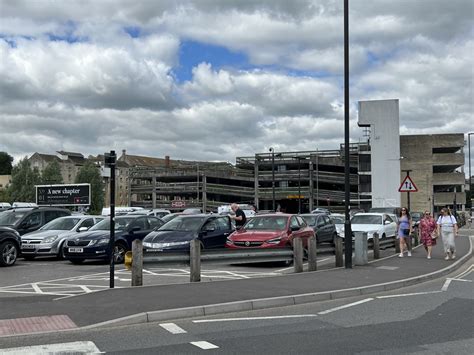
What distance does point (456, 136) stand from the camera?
312 feet

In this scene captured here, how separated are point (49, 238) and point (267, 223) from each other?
7146 millimetres

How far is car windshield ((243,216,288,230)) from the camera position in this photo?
17.2 metres

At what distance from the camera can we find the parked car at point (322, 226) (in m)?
20.8

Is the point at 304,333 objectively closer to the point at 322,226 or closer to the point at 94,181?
the point at 322,226

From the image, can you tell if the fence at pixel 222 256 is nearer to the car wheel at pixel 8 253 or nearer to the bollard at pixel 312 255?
the bollard at pixel 312 255

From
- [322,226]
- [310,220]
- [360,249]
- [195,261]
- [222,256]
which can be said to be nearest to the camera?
[195,261]

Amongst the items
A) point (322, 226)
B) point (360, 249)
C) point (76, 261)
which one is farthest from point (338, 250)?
point (76, 261)

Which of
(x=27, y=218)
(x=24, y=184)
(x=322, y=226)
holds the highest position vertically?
(x=24, y=184)

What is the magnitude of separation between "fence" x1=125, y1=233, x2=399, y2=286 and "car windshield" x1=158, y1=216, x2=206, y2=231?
10.1 ft

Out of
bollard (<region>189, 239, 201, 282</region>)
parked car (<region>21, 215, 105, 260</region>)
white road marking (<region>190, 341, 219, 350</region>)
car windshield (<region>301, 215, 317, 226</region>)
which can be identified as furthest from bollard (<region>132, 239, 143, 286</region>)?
car windshield (<region>301, 215, 317, 226</region>)

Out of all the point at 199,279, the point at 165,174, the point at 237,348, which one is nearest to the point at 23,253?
the point at 199,279

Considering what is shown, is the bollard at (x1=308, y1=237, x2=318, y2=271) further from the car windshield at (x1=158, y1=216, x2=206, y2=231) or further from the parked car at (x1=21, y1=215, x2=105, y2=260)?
the parked car at (x1=21, y1=215, x2=105, y2=260)

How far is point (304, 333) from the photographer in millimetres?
7582

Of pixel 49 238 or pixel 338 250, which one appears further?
pixel 49 238
